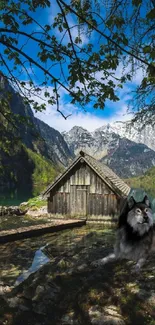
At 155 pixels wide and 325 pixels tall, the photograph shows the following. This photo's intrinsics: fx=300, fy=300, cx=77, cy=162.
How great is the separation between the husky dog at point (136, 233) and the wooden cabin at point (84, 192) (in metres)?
18.8

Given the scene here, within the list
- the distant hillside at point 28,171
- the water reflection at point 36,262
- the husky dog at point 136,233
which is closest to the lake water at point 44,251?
the water reflection at point 36,262

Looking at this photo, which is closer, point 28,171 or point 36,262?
point 36,262

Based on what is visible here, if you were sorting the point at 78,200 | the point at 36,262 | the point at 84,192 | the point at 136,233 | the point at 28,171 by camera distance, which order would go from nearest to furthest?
the point at 136,233 → the point at 36,262 → the point at 84,192 → the point at 78,200 → the point at 28,171

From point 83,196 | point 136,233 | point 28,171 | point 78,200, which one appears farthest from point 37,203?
point 28,171

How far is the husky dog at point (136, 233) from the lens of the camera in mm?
6727

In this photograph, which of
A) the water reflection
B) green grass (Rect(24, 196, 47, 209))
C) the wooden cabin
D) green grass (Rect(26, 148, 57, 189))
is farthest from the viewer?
green grass (Rect(26, 148, 57, 189))

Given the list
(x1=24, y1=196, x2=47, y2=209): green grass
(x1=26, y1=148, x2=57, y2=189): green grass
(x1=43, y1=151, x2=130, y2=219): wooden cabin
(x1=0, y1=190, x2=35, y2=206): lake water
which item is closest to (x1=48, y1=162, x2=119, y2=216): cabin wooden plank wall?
(x1=43, y1=151, x2=130, y2=219): wooden cabin

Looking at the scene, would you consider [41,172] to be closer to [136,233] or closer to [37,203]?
[37,203]

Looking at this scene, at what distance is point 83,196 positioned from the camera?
91.0ft

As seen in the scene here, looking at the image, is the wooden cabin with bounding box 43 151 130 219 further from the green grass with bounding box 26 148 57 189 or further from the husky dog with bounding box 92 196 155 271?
the green grass with bounding box 26 148 57 189

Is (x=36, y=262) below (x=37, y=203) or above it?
below

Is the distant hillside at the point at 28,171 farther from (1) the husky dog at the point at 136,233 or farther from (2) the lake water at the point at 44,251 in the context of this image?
(1) the husky dog at the point at 136,233

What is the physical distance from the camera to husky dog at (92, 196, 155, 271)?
6727 mm

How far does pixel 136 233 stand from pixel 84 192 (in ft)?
68.3
